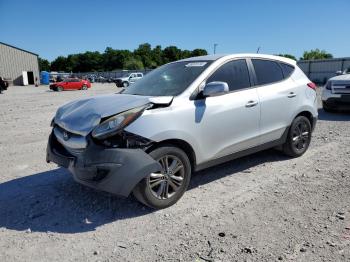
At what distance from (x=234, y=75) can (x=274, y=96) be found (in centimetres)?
80

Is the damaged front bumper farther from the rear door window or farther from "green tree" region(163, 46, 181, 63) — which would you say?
"green tree" region(163, 46, 181, 63)

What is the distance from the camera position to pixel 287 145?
5.43 meters

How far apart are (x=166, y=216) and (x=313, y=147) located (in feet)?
12.6

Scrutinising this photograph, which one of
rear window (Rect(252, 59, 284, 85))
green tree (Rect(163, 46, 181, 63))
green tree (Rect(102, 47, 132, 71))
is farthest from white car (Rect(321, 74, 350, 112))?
green tree (Rect(163, 46, 181, 63))

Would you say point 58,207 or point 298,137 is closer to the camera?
point 58,207

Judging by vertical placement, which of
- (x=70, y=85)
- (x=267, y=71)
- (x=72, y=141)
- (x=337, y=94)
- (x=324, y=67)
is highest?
(x=324, y=67)

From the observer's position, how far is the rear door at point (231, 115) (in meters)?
4.08

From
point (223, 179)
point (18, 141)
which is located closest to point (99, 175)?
point (223, 179)

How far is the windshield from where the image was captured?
4.21m

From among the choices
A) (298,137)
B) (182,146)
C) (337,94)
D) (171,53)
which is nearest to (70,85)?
(337,94)

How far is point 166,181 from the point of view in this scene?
12.4 feet

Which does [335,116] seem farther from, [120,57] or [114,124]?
[120,57]

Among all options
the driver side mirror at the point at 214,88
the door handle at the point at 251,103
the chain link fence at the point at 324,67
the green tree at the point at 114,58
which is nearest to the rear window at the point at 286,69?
the door handle at the point at 251,103

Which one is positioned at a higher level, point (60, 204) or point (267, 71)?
point (267, 71)
